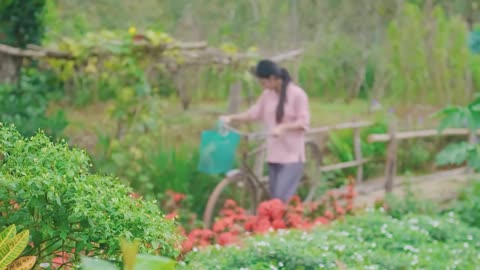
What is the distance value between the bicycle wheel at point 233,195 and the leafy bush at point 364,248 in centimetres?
116

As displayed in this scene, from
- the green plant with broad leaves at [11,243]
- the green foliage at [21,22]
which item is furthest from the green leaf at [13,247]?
the green foliage at [21,22]

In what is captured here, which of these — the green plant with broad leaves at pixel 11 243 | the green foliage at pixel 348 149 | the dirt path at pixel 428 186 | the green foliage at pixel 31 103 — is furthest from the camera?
the green foliage at pixel 348 149

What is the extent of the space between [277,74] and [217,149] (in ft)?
2.62

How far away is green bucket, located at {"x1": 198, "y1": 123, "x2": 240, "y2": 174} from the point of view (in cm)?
754

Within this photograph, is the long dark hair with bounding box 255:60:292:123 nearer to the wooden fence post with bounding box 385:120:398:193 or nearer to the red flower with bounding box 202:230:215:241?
the red flower with bounding box 202:230:215:241

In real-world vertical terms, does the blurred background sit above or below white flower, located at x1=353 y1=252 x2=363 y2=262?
above

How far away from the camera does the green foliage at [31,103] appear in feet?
24.4

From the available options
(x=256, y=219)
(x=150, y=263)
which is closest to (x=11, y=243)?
(x=150, y=263)

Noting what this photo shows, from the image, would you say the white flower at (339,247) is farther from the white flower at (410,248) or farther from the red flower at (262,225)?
the red flower at (262,225)

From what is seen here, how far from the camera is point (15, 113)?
760cm

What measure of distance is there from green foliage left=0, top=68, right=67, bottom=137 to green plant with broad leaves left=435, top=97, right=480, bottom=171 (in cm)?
305

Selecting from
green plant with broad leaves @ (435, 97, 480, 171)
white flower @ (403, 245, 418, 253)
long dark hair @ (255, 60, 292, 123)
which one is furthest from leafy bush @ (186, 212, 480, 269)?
long dark hair @ (255, 60, 292, 123)

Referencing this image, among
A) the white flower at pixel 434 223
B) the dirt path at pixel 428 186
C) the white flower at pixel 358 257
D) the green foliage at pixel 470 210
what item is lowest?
the dirt path at pixel 428 186

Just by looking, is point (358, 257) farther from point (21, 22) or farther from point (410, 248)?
point (21, 22)
